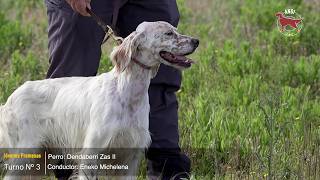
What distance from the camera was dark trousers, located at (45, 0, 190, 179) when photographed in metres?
5.32

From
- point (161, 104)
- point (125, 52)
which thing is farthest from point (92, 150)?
point (161, 104)

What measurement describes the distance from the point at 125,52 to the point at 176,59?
0.30m

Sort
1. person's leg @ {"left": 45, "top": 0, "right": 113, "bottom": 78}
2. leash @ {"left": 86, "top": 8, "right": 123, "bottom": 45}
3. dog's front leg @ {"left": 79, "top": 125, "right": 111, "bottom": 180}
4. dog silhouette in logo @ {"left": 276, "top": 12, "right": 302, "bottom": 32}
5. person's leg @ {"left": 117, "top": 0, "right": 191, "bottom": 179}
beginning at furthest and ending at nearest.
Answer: dog silhouette in logo @ {"left": 276, "top": 12, "right": 302, "bottom": 32} → person's leg @ {"left": 117, "top": 0, "right": 191, "bottom": 179} → person's leg @ {"left": 45, "top": 0, "right": 113, "bottom": 78} → leash @ {"left": 86, "top": 8, "right": 123, "bottom": 45} → dog's front leg @ {"left": 79, "top": 125, "right": 111, "bottom": 180}

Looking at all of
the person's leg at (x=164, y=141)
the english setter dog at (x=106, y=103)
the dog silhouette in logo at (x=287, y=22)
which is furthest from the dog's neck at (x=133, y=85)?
the dog silhouette in logo at (x=287, y=22)

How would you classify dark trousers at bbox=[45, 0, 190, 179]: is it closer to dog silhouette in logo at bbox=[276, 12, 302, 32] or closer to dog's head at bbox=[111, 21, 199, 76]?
dog's head at bbox=[111, 21, 199, 76]

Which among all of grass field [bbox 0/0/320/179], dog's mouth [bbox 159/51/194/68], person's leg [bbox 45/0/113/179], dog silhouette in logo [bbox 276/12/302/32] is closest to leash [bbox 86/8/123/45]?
person's leg [bbox 45/0/113/179]

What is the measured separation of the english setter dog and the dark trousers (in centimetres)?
40

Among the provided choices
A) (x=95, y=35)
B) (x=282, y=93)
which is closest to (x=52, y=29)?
(x=95, y=35)

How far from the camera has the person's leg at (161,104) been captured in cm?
544

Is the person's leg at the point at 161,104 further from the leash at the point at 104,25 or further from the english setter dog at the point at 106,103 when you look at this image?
the english setter dog at the point at 106,103

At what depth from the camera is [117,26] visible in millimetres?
5492

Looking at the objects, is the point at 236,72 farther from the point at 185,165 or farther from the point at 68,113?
the point at 68,113

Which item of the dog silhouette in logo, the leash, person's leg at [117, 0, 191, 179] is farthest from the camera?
the dog silhouette in logo

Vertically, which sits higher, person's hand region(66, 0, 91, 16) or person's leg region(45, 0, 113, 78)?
person's hand region(66, 0, 91, 16)
